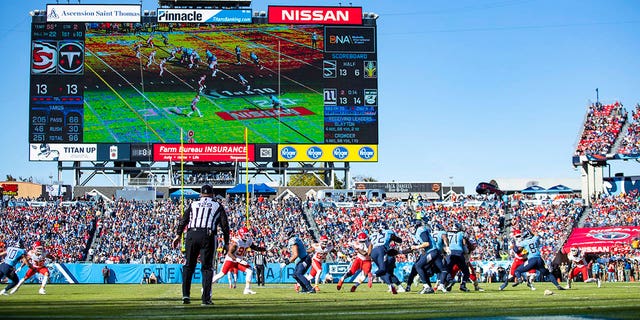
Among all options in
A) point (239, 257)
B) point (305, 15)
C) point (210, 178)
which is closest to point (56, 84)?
point (210, 178)

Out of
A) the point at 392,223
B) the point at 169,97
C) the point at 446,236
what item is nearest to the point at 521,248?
the point at 446,236

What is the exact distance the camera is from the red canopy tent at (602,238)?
48031 mm

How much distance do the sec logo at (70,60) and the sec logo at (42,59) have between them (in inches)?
15.1

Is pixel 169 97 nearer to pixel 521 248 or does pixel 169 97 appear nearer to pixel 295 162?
pixel 295 162

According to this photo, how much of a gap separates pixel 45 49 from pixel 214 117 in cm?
1077

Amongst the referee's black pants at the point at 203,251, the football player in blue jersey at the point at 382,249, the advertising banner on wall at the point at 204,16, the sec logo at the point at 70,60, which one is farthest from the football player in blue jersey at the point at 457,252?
the sec logo at the point at 70,60

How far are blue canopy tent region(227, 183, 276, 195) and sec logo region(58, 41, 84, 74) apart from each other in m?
11.6

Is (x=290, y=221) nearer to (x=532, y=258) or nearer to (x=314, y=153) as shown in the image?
(x=314, y=153)

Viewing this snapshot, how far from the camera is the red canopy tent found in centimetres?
4803

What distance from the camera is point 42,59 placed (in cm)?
5250

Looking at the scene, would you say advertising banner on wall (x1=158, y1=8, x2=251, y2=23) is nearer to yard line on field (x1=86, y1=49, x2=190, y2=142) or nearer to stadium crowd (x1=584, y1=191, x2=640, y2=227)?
yard line on field (x1=86, y1=49, x2=190, y2=142)

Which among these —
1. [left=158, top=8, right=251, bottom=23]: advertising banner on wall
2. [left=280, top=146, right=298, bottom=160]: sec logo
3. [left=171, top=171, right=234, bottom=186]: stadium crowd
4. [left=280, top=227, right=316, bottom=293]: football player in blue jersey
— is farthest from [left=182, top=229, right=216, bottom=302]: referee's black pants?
[left=171, top=171, right=234, bottom=186]: stadium crowd

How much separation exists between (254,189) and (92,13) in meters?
14.6

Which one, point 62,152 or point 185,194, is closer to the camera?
point 62,152
